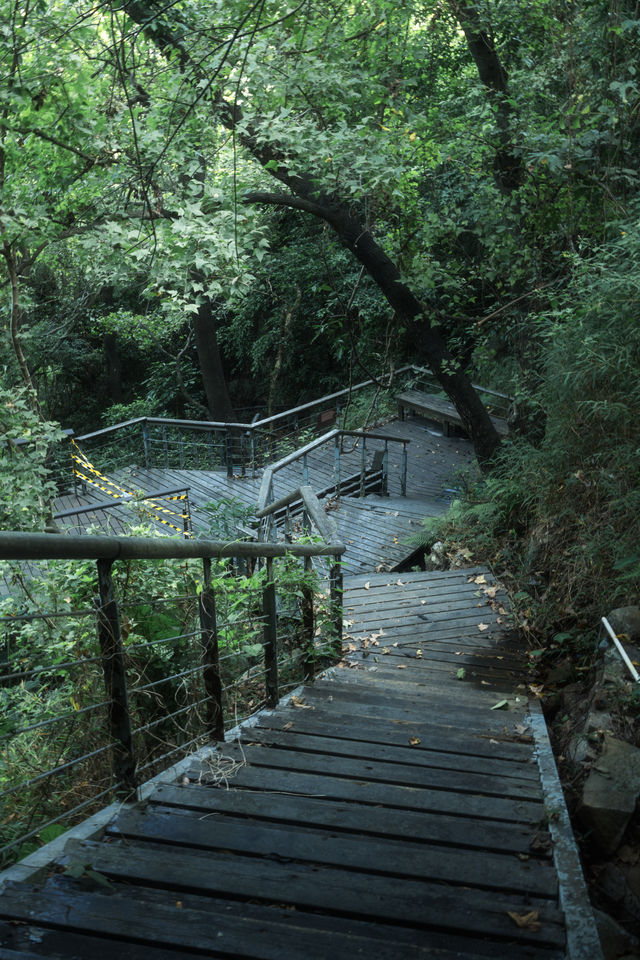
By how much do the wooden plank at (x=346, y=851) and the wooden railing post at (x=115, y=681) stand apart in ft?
0.41

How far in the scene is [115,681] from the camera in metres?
2.41

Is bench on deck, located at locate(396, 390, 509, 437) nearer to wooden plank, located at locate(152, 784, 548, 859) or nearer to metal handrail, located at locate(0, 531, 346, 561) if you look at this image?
metal handrail, located at locate(0, 531, 346, 561)

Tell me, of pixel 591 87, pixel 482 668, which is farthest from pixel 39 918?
pixel 591 87

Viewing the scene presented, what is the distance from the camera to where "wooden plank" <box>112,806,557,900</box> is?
217 cm

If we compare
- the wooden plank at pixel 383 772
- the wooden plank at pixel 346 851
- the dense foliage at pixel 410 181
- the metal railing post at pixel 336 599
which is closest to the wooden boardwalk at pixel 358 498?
the dense foliage at pixel 410 181

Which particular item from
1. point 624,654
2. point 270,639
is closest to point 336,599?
point 270,639

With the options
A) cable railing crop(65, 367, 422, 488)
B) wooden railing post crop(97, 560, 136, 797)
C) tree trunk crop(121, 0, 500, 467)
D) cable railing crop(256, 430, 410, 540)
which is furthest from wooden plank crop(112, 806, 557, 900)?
cable railing crop(65, 367, 422, 488)

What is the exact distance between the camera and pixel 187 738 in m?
3.57

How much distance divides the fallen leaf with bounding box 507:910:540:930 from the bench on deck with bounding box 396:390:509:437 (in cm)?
1160

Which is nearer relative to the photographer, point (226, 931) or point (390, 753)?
point (226, 931)

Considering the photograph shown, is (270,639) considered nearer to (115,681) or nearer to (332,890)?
(115,681)

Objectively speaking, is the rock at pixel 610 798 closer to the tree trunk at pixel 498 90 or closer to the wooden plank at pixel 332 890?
the wooden plank at pixel 332 890

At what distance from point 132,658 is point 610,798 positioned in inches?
88.5

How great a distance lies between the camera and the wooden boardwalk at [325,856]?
1.77 m
